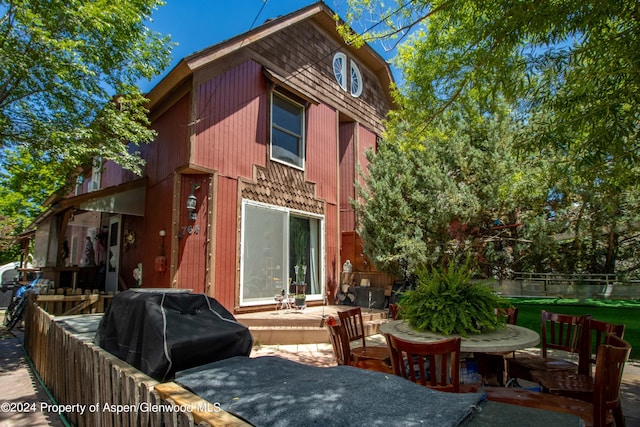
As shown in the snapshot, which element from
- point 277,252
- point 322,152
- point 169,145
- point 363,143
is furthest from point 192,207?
point 363,143

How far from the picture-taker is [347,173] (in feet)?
36.5

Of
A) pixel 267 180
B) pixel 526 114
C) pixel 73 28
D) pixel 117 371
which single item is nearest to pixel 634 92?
pixel 526 114

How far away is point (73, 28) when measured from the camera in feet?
17.5

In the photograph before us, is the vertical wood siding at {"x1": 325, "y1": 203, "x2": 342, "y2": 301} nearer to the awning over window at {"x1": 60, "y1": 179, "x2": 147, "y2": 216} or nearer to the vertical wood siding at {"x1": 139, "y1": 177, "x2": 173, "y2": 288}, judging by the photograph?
the vertical wood siding at {"x1": 139, "y1": 177, "x2": 173, "y2": 288}

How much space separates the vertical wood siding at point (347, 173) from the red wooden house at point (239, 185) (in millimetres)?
36

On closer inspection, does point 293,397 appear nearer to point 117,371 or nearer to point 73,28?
point 117,371

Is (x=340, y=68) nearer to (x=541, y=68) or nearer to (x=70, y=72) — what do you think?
(x=70, y=72)

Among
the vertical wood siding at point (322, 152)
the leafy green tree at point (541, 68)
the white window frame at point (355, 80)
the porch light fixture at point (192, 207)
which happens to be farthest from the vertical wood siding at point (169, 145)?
the white window frame at point (355, 80)

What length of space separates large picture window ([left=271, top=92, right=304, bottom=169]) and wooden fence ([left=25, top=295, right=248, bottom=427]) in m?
5.71

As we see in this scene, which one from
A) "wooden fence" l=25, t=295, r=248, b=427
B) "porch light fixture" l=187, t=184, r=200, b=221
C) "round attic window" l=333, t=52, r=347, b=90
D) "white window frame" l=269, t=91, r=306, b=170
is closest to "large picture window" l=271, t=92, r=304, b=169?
"white window frame" l=269, t=91, r=306, b=170

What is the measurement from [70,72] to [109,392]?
509 cm

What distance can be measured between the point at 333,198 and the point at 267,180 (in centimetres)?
254

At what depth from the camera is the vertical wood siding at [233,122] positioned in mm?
7160

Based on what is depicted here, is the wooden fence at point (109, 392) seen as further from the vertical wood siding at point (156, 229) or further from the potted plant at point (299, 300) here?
the potted plant at point (299, 300)
